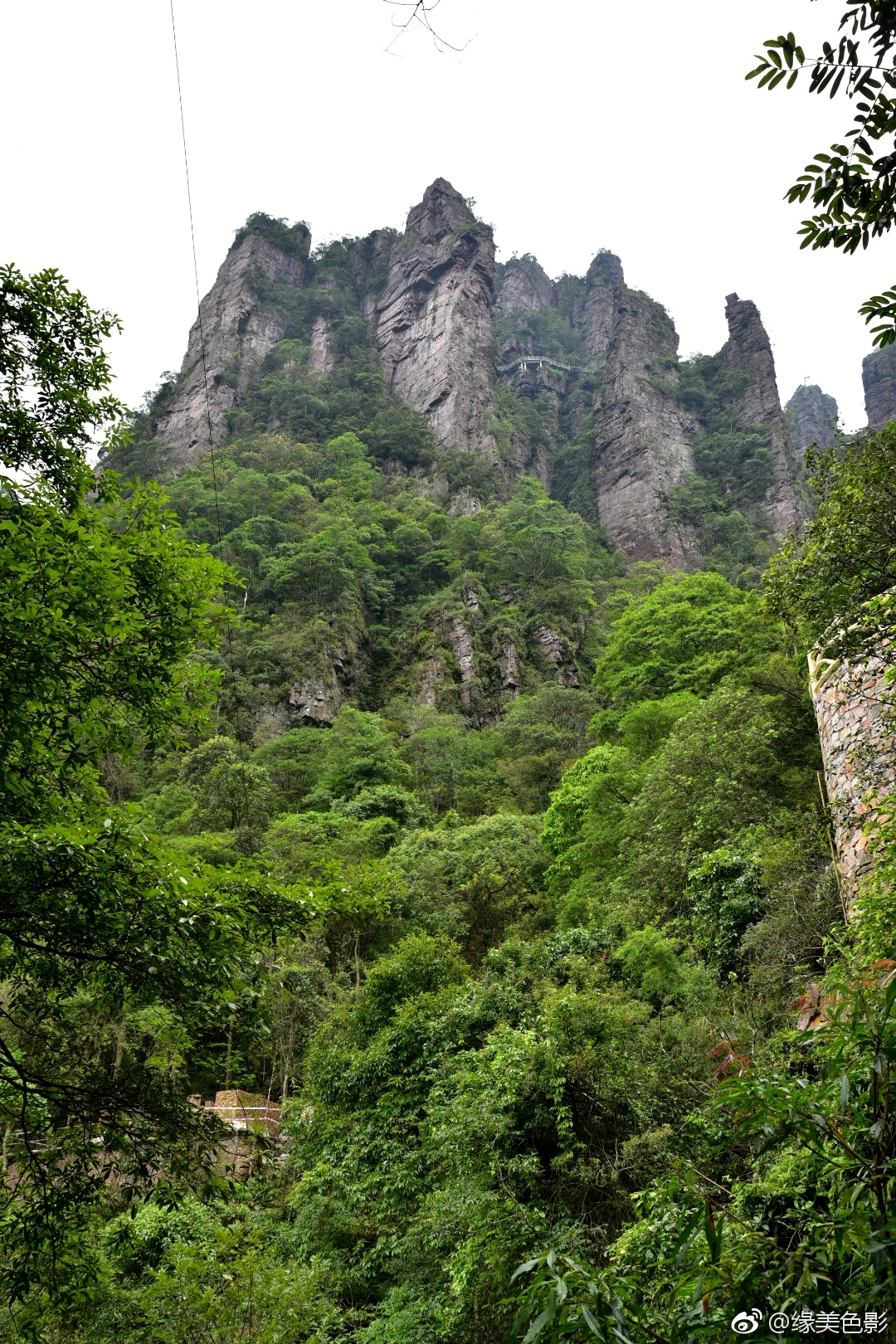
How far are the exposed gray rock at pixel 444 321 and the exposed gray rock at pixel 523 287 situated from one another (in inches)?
676

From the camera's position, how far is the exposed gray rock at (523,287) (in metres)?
81.1

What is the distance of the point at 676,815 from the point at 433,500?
36.2m

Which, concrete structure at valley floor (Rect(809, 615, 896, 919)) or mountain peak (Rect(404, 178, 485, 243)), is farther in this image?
mountain peak (Rect(404, 178, 485, 243))

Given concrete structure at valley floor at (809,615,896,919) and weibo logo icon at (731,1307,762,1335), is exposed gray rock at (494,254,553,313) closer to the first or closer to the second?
concrete structure at valley floor at (809,615,896,919)

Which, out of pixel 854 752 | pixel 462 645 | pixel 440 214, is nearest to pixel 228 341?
pixel 440 214

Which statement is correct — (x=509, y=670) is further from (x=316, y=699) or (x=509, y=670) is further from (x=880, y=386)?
(x=880, y=386)

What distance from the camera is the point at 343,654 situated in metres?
31.4

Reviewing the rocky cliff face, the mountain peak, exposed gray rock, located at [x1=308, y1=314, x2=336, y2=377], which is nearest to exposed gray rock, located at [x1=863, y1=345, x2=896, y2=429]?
the rocky cliff face

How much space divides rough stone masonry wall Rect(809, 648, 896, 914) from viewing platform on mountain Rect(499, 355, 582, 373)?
66.1m

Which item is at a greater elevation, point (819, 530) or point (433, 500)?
point (433, 500)

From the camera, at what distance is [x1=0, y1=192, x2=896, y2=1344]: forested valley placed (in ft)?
9.29

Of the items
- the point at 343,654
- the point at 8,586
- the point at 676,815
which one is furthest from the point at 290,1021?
the point at 343,654

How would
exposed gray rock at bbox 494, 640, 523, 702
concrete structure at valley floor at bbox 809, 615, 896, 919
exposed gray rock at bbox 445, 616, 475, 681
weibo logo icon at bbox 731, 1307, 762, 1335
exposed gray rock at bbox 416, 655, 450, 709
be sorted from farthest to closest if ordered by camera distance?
exposed gray rock at bbox 445, 616, 475, 681 → exposed gray rock at bbox 494, 640, 523, 702 → exposed gray rock at bbox 416, 655, 450, 709 → concrete structure at valley floor at bbox 809, 615, 896, 919 → weibo logo icon at bbox 731, 1307, 762, 1335

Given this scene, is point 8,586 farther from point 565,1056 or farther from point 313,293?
point 313,293
